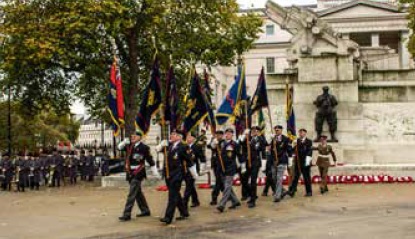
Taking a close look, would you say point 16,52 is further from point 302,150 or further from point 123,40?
point 302,150

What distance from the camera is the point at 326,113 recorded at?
20.1 metres

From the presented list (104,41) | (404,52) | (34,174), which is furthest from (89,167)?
(404,52)

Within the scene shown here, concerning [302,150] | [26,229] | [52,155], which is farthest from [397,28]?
[26,229]

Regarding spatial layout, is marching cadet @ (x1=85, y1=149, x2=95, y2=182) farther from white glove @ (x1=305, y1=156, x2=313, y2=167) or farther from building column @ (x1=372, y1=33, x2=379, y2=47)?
building column @ (x1=372, y1=33, x2=379, y2=47)

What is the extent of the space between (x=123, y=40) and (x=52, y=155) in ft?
Answer: 21.5

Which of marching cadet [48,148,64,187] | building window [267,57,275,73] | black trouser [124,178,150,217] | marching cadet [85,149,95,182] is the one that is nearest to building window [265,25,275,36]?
building window [267,57,275,73]

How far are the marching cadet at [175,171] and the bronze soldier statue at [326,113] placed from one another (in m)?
8.90

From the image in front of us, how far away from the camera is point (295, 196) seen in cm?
1559

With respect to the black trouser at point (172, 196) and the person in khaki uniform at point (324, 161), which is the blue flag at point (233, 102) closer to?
the black trouser at point (172, 196)

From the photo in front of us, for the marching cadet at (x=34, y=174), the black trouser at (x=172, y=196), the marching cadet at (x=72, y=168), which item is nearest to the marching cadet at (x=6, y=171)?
the marching cadet at (x=34, y=174)

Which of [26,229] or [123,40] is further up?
[123,40]

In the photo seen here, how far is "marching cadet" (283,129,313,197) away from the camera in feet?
50.8

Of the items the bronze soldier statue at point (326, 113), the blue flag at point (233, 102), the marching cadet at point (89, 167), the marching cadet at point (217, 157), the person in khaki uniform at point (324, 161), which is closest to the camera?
the marching cadet at point (217, 157)

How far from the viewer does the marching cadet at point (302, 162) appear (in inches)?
610
